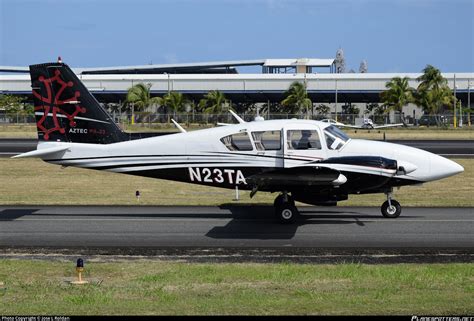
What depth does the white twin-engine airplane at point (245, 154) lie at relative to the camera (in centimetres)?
1814

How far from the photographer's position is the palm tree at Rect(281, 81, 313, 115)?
88.6 metres

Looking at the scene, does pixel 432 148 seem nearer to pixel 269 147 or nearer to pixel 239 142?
pixel 269 147

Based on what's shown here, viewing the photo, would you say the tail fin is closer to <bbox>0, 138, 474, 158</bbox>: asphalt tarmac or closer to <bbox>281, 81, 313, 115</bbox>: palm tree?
<bbox>0, 138, 474, 158</bbox>: asphalt tarmac

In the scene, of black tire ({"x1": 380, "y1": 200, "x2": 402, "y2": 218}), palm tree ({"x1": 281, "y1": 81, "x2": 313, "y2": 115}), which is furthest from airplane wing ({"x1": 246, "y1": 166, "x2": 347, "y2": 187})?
palm tree ({"x1": 281, "y1": 81, "x2": 313, "y2": 115})

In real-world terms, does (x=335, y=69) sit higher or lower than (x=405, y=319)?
higher

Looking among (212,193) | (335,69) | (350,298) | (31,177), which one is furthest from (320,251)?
(335,69)

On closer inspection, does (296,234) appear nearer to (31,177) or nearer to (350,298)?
(350,298)

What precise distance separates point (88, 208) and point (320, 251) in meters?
8.69

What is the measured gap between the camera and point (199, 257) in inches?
578

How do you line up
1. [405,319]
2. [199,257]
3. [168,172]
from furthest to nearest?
[168,172] < [199,257] < [405,319]

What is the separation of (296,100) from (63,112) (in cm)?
6991

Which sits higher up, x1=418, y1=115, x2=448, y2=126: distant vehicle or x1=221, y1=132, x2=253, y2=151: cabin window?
x1=418, y1=115, x2=448, y2=126: distant vehicle

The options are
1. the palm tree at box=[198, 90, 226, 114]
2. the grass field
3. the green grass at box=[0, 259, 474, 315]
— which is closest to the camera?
the green grass at box=[0, 259, 474, 315]

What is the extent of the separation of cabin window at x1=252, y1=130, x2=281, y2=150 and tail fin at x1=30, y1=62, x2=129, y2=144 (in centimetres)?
367
